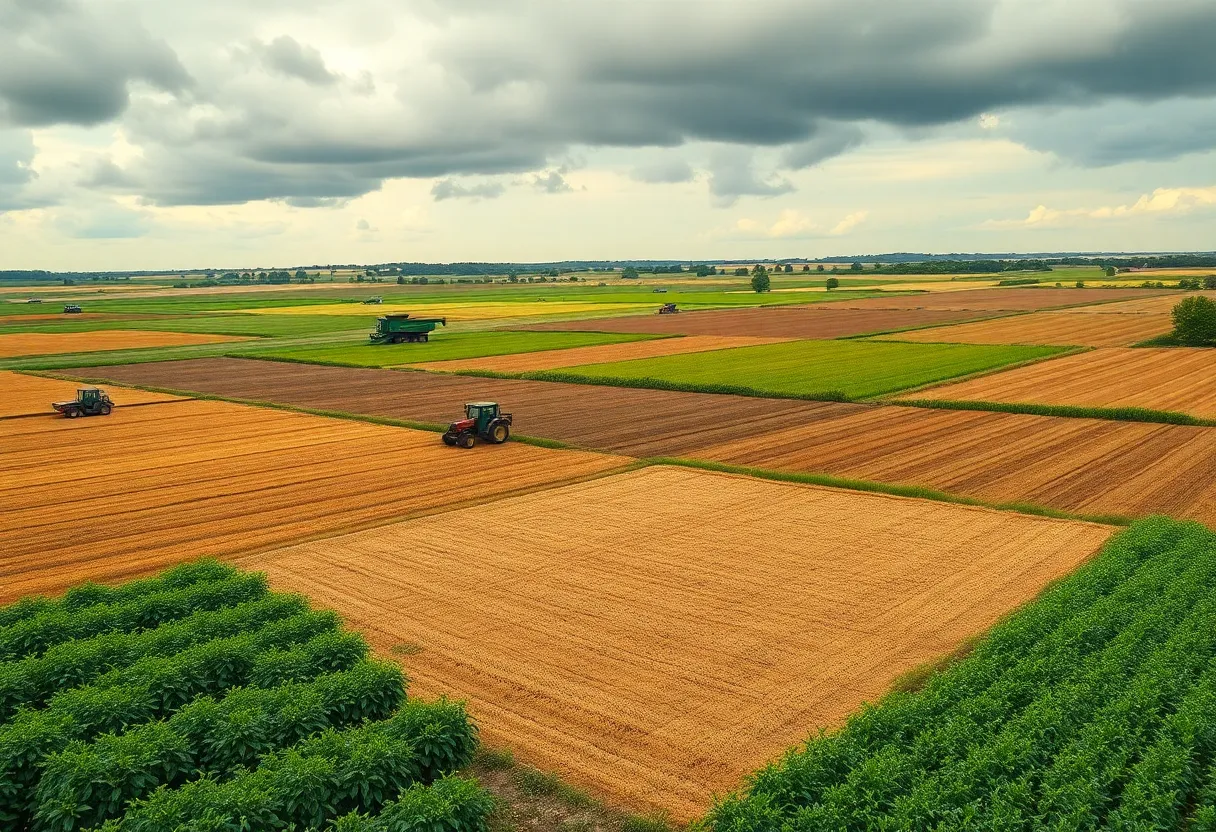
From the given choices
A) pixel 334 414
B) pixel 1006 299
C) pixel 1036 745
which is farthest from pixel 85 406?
pixel 1006 299

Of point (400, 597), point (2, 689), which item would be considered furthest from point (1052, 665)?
point (2, 689)

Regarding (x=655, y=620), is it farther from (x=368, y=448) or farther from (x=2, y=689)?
(x=368, y=448)

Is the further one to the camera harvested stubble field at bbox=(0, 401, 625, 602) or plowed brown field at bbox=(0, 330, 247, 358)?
plowed brown field at bbox=(0, 330, 247, 358)

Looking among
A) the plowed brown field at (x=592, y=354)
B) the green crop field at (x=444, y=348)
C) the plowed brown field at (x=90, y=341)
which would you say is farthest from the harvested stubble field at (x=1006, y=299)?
the plowed brown field at (x=90, y=341)

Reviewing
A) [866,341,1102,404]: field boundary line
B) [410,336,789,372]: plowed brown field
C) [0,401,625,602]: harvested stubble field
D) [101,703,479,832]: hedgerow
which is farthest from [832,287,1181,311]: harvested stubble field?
[101,703,479,832]: hedgerow

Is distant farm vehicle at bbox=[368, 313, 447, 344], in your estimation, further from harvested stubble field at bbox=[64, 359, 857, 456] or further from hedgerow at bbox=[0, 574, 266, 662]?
hedgerow at bbox=[0, 574, 266, 662]

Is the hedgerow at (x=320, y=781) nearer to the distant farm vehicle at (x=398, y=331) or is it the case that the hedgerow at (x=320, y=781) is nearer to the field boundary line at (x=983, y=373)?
the field boundary line at (x=983, y=373)
